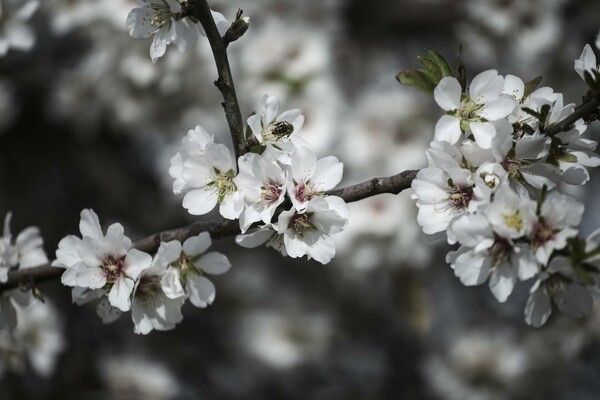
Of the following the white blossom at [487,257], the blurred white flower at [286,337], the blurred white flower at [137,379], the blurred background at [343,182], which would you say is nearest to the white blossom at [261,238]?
the white blossom at [487,257]

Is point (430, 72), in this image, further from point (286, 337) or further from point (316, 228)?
point (286, 337)

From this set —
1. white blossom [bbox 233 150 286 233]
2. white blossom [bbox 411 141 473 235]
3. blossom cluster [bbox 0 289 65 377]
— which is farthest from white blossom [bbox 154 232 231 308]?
blossom cluster [bbox 0 289 65 377]

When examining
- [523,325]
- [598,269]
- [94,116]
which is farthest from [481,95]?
[523,325]

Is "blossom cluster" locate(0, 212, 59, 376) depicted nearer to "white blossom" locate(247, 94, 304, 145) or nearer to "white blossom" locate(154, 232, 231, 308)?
"white blossom" locate(154, 232, 231, 308)

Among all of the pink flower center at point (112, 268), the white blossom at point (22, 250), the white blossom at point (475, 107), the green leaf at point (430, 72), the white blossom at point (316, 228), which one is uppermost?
the green leaf at point (430, 72)

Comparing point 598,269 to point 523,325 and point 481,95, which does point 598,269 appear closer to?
point 481,95

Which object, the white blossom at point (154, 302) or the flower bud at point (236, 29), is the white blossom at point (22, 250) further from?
the flower bud at point (236, 29)

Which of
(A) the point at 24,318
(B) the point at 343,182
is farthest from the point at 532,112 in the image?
(A) the point at 24,318
